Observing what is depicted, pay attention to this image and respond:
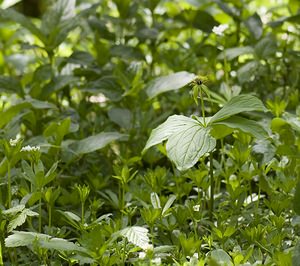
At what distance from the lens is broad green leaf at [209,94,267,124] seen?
1.24 m

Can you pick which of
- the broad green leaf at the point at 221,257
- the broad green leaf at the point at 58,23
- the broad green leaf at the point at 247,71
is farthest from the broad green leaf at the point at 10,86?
the broad green leaf at the point at 221,257

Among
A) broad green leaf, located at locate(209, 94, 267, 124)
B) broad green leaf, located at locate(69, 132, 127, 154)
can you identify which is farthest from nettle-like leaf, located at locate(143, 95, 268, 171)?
broad green leaf, located at locate(69, 132, 127, 154)

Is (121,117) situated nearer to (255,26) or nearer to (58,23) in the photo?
(58,23)

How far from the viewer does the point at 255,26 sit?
6.59ft

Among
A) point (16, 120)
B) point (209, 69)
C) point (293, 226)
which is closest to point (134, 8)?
point (209, 69)

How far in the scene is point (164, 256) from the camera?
3.88 ft

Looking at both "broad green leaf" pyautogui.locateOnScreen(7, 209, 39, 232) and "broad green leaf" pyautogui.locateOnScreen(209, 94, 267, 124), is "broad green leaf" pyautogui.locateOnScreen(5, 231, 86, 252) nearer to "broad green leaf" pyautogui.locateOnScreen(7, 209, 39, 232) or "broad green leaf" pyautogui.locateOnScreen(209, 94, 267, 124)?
"broad green leaf" pyautogui.locateOnScreen(7, 209, 39, 232)

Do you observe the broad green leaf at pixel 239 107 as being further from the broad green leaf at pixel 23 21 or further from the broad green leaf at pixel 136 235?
the broad green leaf at pixel 23 21

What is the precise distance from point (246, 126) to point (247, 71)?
0.61 metres

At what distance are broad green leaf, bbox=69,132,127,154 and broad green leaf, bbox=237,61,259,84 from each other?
45 cm

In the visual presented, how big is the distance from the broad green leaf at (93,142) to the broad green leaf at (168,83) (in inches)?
8.1

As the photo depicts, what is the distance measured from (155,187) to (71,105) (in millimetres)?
722

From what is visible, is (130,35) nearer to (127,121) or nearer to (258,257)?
(127,121)

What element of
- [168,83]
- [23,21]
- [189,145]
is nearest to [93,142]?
[168,83]
